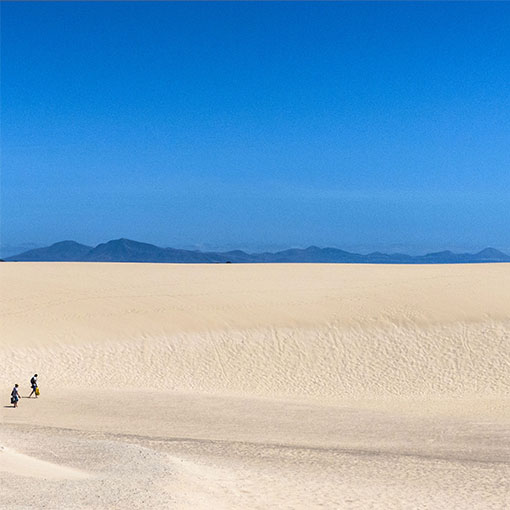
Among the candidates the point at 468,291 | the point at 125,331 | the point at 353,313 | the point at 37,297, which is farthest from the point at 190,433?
the point at 468,291

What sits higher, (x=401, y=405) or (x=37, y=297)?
(x=37, y=297)

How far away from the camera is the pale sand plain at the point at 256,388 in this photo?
40.9 feet

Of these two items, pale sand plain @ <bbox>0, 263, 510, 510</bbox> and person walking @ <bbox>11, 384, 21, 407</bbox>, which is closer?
pale sand plain @ <bbox>0, 263, 510, 510</bbox>

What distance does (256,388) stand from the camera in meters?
24.8

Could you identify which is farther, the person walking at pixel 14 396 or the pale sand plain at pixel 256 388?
the person walking at pixel 14 396

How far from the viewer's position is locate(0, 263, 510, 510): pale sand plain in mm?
12469

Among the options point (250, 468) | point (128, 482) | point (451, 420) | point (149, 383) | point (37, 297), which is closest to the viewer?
point (128, 482)

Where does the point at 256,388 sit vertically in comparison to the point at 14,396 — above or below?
below

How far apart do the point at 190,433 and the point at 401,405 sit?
26.1 ft

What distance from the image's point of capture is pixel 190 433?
17766 mm

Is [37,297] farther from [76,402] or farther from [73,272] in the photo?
[76,402]

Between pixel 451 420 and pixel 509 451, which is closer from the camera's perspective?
pixel 509 451

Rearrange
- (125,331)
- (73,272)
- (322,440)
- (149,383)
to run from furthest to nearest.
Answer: (73,272), (125,331), (149,383), (322,440)

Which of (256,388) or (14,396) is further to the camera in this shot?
(256,388)
